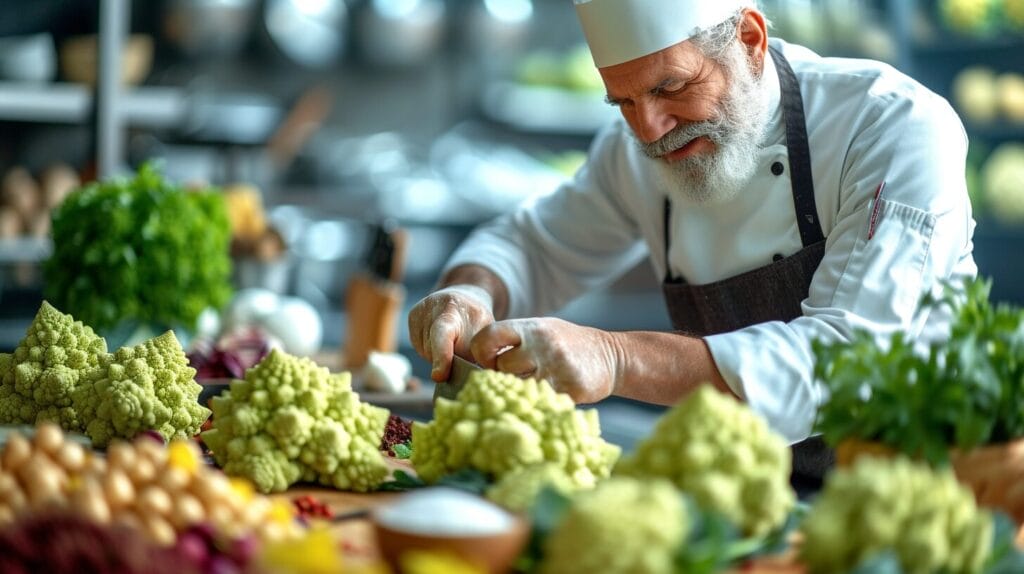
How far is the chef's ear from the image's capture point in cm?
242

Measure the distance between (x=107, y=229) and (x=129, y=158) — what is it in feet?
8.57

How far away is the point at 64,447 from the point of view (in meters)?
1.32

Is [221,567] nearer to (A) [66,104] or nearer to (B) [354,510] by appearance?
(B) [354,510]

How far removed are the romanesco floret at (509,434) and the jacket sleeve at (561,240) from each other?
1.31m

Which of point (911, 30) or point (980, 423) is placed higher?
point (911, 30)

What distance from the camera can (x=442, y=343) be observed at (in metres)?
2.12

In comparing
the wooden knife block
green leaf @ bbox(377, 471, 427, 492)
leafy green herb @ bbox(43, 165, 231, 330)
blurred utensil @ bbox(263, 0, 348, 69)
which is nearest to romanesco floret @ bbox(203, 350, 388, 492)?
green leaf @ bbox(377, 471, 427, 492)

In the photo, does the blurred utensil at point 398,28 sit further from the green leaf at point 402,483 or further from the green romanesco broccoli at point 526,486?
the green romanesco broccoli at point 526,486

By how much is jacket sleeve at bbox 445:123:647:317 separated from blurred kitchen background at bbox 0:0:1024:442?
1891mm

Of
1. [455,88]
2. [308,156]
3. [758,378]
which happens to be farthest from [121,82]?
[758,378]

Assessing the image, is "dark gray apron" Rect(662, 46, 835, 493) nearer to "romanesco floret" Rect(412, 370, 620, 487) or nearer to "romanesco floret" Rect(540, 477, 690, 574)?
"romanesco floret" Rect(412, 370, 620, 487)

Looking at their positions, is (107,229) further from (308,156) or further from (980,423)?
(308,156)

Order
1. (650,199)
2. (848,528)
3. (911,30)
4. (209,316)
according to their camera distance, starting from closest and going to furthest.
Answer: (848,528) → (650,199) → (209,316) → (911,30)

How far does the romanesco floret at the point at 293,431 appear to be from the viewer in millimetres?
1627
